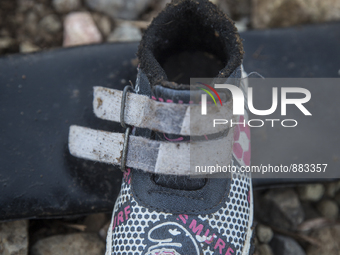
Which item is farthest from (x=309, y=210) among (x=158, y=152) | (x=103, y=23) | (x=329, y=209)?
(x=103, y=23)

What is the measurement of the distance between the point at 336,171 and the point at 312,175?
98mm

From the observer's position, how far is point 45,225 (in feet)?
3.72

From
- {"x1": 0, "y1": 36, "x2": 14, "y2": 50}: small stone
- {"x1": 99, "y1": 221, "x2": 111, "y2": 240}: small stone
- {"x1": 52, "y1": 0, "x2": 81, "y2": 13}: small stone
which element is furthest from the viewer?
{"x1": 52, "y1": 0, "x2": 81, "y2": 13}: small stone

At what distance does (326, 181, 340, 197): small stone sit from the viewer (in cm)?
126

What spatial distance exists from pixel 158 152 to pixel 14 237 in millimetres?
660

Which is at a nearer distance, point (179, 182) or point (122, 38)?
point (179, 182)

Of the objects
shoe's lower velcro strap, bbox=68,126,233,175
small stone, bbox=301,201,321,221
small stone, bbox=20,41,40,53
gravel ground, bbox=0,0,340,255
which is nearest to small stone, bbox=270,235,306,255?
gravel ground, bbox=0,0,340,255

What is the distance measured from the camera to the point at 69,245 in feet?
3.46

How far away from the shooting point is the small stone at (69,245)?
104cm

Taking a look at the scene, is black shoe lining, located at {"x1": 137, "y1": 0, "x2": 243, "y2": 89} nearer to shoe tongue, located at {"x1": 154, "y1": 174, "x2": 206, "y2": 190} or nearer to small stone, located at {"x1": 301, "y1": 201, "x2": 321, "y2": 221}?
shoe tongue, located at {"x1": 154, "y1": 174, "x2": 206, "y2": 190}

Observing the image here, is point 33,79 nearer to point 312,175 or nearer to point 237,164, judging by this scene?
point 237,164

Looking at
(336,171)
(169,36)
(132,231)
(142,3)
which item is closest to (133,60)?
(169,36)

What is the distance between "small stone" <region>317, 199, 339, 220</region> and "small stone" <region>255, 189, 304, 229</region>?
0.13 meters

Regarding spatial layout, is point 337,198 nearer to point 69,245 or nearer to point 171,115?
point 171,115
